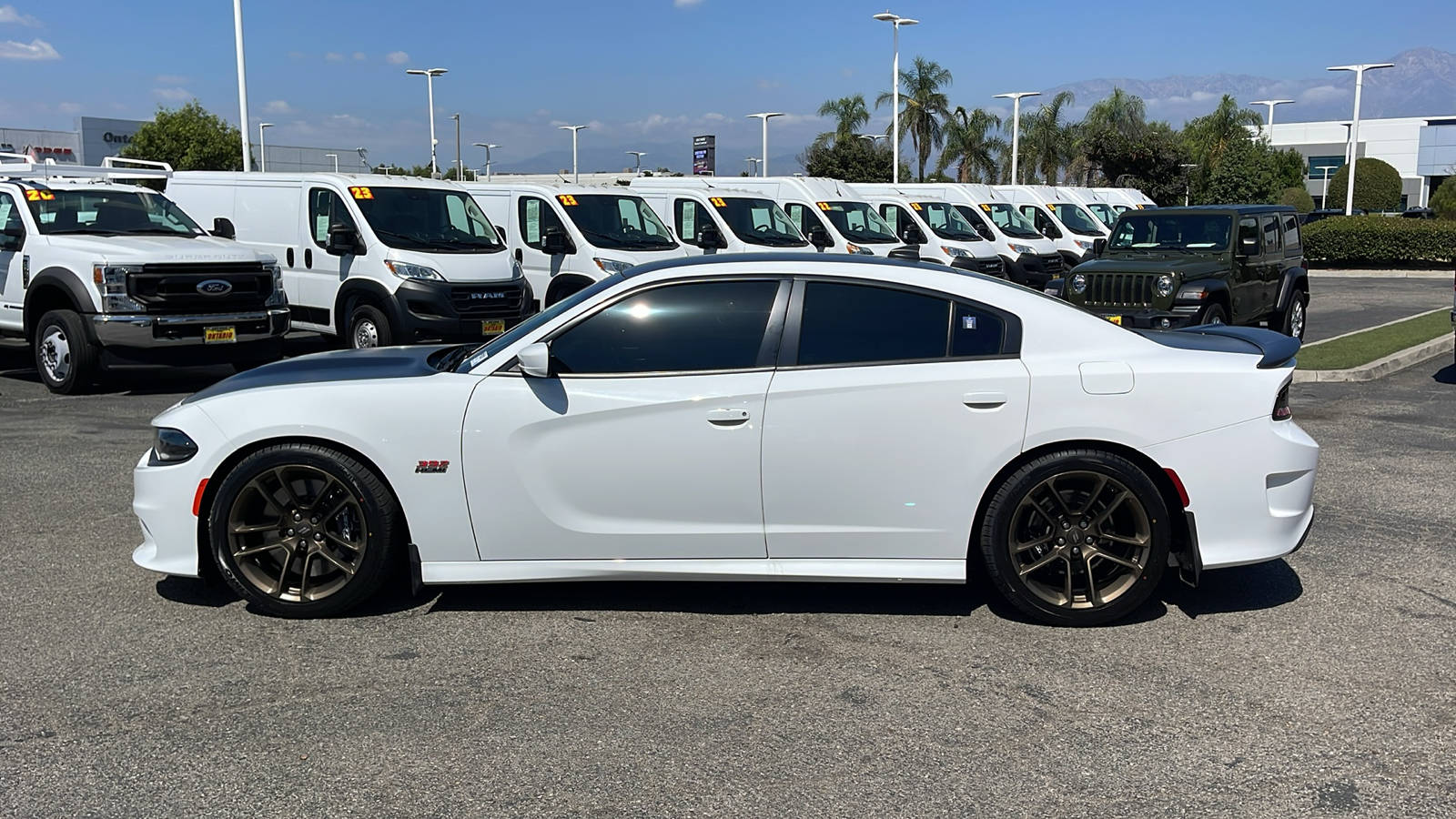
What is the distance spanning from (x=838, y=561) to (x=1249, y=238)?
460 inches

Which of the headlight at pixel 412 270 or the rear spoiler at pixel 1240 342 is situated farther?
the headlight at pixel 412 270

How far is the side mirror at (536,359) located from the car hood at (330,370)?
0.49 metres

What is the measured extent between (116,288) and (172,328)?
0.59 m

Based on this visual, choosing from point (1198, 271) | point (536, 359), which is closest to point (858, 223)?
point (1198, 271)

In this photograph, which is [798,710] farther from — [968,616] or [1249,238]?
[1249,238]

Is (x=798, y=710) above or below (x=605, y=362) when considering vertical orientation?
below

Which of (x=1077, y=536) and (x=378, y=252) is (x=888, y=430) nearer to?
(x=1077, y=536)

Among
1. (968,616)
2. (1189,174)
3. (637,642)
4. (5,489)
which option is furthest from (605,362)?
(1189,174)

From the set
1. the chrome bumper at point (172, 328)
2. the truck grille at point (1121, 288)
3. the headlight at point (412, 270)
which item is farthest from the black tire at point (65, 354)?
the truck grille at point (1121, 288)

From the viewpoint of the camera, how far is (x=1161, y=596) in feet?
18.0

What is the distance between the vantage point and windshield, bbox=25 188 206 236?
39.7 feet

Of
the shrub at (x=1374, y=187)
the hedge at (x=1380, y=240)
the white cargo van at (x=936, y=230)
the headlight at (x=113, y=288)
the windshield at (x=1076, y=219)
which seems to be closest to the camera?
the headlight at (x=113, y=288)

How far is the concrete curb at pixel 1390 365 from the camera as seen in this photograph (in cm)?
1244

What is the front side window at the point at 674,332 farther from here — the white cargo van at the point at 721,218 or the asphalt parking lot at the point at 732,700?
the white cargo van at the point at 721,218
